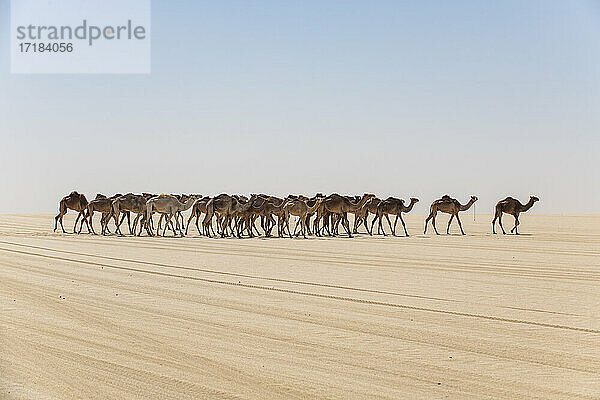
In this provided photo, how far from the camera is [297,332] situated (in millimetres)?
6758

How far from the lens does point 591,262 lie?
1420cm

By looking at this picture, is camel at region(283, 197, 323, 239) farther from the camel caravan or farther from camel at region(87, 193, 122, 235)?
camel at region(87, 193, 122, 235)

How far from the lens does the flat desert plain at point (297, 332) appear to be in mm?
4996

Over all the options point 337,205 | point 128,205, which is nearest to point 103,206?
point 128,205

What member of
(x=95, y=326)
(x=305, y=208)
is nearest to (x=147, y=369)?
(x=95, y=326)

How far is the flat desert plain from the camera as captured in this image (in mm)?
4996

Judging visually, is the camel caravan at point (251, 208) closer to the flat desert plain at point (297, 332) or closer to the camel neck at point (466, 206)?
the camel neck at point (466, 206)

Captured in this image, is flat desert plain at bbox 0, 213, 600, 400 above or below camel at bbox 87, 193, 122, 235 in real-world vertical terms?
below

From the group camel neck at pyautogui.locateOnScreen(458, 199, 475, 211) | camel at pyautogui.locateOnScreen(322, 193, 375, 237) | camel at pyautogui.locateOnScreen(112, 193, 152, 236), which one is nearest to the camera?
camel at pyautogui.locateOnScreen(112, 193, 152, 236)

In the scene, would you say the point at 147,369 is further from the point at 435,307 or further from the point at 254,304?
the point at 435,307

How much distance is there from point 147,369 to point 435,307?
406cm

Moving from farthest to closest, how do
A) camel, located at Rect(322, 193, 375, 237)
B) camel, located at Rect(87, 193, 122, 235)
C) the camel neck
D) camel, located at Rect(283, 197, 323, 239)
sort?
1. the camel neck
2. camel, located at Rect(87, 193, 122, 235)
3. camel, located at Rect(322, 193, 375, 237)
4. camel, located at Rect(283, 197, 323, 239)

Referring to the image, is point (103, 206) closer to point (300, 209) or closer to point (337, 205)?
point (300, 209)

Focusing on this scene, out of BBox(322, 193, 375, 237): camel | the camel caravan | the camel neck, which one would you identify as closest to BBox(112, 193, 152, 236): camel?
the camel caravan
